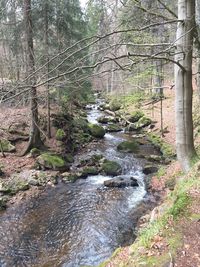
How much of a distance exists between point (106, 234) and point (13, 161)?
6.53 meters

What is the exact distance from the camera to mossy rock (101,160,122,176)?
1284cm

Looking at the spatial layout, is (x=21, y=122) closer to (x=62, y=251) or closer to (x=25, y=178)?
(x=25, y=178)

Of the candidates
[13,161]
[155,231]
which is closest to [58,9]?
[13,161]

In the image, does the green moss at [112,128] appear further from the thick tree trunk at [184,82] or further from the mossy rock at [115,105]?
the thick tree trunk at [184,82]

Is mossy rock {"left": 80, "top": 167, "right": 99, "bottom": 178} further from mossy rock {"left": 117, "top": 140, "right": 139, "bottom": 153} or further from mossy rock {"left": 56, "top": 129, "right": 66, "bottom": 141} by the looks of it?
mossy rock {"left": 117, "top": 140, "right": 139, "bottom": 153}

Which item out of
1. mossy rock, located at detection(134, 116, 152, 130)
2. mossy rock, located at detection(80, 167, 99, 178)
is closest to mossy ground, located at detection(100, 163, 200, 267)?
mossy rock, located at detection(80, 167, 99, 178)

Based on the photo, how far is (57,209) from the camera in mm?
9805

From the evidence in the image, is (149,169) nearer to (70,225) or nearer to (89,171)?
(89,171)

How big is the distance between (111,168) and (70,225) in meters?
4.66

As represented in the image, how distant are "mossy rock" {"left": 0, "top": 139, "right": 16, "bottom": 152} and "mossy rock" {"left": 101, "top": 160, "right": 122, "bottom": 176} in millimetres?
4298

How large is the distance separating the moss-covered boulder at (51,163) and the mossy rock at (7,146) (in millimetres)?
1731

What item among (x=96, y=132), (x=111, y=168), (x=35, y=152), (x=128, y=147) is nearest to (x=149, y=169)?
(x=111, y=168)

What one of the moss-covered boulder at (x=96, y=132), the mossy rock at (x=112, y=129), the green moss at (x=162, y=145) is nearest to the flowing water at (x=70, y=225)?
the green moss at (x=162, y=145)

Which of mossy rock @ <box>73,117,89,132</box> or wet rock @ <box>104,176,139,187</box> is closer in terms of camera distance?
wet rock @ <box>104,176,139,187</box>
